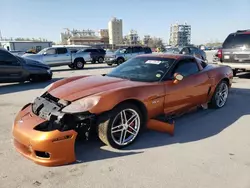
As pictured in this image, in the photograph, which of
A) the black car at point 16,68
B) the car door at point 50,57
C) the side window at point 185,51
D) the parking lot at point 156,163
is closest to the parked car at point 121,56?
the side window at point 185,51

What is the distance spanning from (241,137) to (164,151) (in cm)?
150

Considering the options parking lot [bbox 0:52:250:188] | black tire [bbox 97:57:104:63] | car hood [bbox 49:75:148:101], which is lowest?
parking lot [bbox 0:52:250:188]

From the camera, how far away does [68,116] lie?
3035mm

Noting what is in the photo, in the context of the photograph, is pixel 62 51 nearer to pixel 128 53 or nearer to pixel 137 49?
pixel 128 53

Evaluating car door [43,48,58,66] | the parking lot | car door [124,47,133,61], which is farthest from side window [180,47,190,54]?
the parking lot

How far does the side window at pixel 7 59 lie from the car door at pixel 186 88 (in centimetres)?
689

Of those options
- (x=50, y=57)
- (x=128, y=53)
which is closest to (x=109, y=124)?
(x=50, y=57)

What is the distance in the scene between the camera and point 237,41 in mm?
9477

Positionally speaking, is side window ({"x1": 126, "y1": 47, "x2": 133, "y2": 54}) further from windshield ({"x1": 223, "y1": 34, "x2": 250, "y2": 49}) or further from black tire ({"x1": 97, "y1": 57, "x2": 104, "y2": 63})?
windshield ({"x1": 223, "y1": 34, "x2": 250, "y2": 49})

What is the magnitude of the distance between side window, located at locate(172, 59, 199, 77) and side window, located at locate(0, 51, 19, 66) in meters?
6.85

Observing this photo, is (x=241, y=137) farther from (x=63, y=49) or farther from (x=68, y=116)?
Answer: (x=63, y=49)

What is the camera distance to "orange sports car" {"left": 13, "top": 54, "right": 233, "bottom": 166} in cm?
292

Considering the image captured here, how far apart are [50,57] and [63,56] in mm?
920

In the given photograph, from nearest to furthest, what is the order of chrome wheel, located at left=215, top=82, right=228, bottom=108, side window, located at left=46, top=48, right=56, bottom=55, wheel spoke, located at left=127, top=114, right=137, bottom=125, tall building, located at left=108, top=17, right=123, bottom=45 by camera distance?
wheel spoke, located at left=127, top=114, right=137, bottom=125
chrome wheel, located at left=215, top=82, right=228, bottom=108
side window, located at left=46, top=48, right=56, bottom=55
tall building, located at left=108, top=17, right=123, bottom=45
